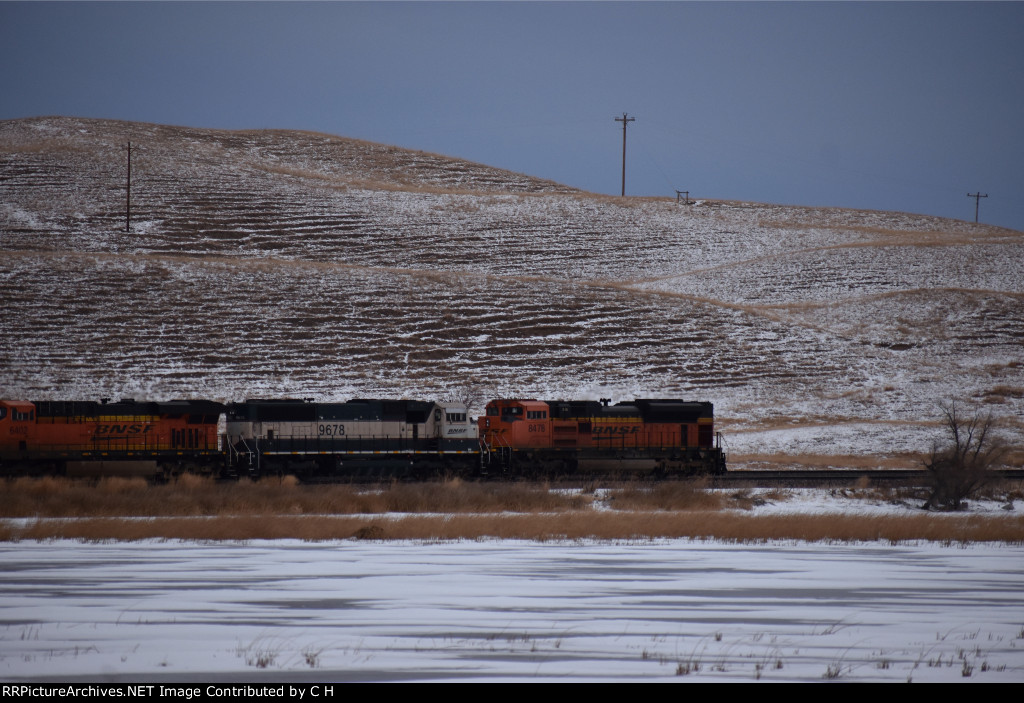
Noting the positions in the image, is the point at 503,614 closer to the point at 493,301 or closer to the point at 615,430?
the point at 615,430

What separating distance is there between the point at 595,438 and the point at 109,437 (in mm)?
16379

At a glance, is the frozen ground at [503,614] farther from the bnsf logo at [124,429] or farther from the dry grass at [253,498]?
the bnsf logo at [124,429]

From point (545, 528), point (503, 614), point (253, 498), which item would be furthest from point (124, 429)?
point (503, 614)

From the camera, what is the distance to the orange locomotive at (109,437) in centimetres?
3025

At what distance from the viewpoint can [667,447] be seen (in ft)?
116

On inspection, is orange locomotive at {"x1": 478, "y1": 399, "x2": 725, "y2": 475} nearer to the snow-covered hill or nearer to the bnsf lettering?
the bnsf lettering

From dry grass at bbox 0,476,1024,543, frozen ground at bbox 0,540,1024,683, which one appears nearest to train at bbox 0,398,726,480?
dry grass at bbox 0,476,1024,543

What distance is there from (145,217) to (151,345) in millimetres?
36280

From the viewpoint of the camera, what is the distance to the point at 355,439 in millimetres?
32938

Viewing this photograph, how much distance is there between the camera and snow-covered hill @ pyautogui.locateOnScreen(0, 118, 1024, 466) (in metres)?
55.4

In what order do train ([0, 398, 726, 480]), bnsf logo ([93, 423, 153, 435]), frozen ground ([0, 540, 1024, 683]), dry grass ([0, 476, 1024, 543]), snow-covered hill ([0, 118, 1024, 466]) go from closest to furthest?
frozen ground ([0, 540, 1024, 683])
dry grass ([0, 476, 1024, 543])
train ([0, 398, 726, 480])
bnsf logo ([93, 423, 153, 435])
snow-covered hill ([0, 118, 1024, 466])

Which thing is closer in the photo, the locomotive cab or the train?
the locomotive cab

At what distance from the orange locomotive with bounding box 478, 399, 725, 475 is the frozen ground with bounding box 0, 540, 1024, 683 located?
1460 cm
